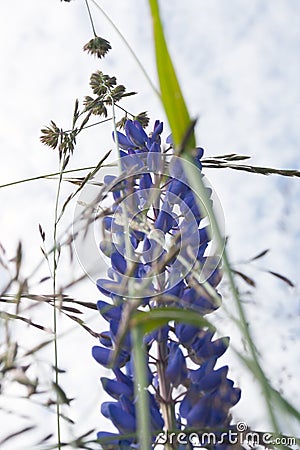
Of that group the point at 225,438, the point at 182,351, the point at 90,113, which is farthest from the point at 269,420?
the point at 90,113

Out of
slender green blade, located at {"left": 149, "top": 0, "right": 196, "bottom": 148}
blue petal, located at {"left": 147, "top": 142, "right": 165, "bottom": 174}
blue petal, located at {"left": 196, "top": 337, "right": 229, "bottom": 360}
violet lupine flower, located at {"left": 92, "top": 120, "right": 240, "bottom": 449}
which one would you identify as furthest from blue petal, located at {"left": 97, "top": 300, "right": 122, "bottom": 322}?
slender green blade, located at {"left": 149, "top": 0, "right": 196, "bottom": 148}

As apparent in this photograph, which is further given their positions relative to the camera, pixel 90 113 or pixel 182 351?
pixel 90 113

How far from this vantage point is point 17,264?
616 mm

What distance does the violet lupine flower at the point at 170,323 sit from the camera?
0.77 metres

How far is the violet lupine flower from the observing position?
2.53 ft

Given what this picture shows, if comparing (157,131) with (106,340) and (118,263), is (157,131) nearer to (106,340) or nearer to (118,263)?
(118,263)

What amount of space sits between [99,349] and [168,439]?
219mm

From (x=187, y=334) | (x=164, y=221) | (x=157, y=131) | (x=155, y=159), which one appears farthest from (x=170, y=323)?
(x=157, y=131)

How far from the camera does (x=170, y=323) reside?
92 centimetres

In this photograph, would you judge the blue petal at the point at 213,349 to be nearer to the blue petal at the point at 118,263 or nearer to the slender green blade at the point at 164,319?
the blue petal at the point at 118,263

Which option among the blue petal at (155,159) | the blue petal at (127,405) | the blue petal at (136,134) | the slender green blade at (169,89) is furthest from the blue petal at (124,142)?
the slender green blade at (169,89)

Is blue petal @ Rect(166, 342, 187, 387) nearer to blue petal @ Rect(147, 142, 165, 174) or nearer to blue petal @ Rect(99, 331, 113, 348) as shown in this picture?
blue petal @ Rect(99, 331, 113, 348)

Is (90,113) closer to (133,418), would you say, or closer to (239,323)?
(133,418)

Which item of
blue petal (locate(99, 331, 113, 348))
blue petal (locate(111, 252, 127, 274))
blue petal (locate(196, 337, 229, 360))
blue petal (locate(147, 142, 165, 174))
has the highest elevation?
blue petal (locate(147, 142, 165, 174))
